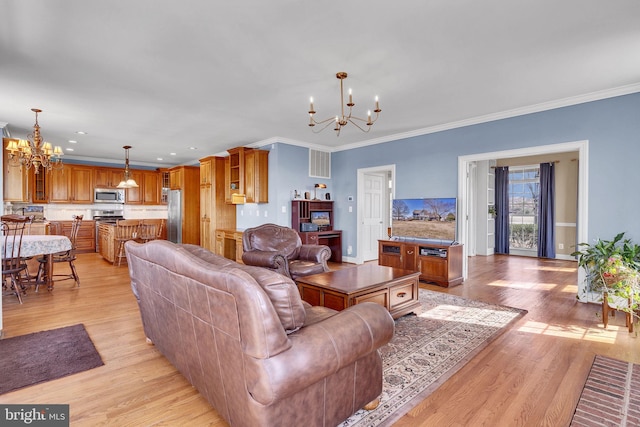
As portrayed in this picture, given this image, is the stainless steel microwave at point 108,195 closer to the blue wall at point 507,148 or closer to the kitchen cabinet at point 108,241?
the kitchen cabinet at point 108,241

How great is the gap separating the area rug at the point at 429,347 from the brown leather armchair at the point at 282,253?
1.34m

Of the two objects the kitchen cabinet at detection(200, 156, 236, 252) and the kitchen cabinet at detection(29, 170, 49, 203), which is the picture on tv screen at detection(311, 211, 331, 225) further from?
the kitchen cabinet at detection(29, 170, 49, 203)

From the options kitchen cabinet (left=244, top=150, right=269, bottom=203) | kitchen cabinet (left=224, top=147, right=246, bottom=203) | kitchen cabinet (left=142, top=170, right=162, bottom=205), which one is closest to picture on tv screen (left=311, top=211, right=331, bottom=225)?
kitchen cabinet (left=244, top=150, right=269, bottom=203)

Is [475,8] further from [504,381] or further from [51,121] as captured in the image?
[51,121]

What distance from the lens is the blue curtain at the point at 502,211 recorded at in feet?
27.9

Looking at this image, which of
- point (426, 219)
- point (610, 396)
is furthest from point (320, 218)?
point (610, 396)

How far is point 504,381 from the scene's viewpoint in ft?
7.24

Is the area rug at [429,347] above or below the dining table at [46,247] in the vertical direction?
below

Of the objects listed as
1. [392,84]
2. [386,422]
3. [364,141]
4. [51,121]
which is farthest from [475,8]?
[51,121]

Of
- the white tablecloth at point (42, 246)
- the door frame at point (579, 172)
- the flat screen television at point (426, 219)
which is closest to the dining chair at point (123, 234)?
the white tablecloth at point (42, 246)

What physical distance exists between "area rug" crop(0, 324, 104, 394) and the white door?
17.3 ft

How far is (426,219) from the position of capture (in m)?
5.34

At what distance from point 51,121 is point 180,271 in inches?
211

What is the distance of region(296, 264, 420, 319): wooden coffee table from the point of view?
2.89m
